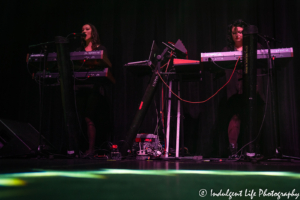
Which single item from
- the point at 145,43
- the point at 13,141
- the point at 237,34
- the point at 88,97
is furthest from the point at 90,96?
the point at 237,34

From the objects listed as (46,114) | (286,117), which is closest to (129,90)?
(46,114)

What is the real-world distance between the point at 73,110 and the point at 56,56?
662 millimetres

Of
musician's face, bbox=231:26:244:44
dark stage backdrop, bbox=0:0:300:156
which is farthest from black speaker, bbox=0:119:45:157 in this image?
musician's face, bbox=231:26:244:44

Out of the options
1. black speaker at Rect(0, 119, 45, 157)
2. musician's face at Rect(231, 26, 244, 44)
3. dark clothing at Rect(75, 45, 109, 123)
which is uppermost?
musician's face at Rect(231, 26, 244, 44)

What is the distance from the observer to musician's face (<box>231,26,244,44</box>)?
3.21 metres

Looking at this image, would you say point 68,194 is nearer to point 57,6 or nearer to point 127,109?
point 127,109

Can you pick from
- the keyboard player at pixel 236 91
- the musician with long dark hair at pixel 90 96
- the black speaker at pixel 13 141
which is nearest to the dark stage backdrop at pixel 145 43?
the keyboard player at pixel 236 91

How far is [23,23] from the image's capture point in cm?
438

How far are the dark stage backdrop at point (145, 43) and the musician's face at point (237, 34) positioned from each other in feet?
1.57

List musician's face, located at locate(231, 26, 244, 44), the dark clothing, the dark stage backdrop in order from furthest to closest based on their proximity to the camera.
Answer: the dark stage backdrop
the dark clothing
musician's face, located at locate(231, 26, 244, 44)

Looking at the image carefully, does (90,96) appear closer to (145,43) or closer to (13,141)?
(13,141)

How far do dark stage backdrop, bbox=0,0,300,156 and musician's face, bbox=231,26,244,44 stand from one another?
0.48 metres

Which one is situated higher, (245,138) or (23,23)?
(23,23)

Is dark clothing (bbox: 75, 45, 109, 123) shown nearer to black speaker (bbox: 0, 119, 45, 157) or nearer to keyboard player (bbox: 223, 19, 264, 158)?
black speaker (bbox: 0, 119, 45, 157)
